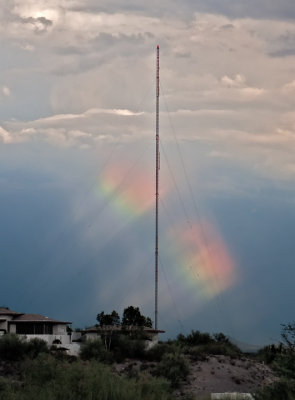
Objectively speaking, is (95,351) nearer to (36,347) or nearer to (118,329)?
(36,347)

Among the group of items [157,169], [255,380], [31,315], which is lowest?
[255,380]

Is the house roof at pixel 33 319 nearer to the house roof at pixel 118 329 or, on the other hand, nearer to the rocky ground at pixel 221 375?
the house roof at pixel 118 329

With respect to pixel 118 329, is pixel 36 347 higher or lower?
lower

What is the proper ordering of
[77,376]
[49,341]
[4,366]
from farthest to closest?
1. [49,341]
2. [4,366]
3. [77,376]

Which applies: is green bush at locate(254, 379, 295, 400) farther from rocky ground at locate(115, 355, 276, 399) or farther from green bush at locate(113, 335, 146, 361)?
green bush at locate(113, 335, 146, 361)

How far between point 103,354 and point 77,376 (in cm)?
4112

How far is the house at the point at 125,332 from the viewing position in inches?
3262

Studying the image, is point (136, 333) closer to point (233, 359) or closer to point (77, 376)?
point (233, 359)

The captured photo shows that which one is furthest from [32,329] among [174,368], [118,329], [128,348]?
Result: [174,368]

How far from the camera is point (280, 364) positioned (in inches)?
1697

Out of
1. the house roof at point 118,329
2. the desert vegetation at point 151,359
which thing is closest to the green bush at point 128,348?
the desert vegetation at point 151,359

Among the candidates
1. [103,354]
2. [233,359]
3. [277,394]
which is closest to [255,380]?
[233,359]

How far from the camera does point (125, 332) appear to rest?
277ft

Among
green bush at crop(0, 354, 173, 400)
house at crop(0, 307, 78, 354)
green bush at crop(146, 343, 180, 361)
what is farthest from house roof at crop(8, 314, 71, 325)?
green bush at crop(0, 354, 173, 400)
